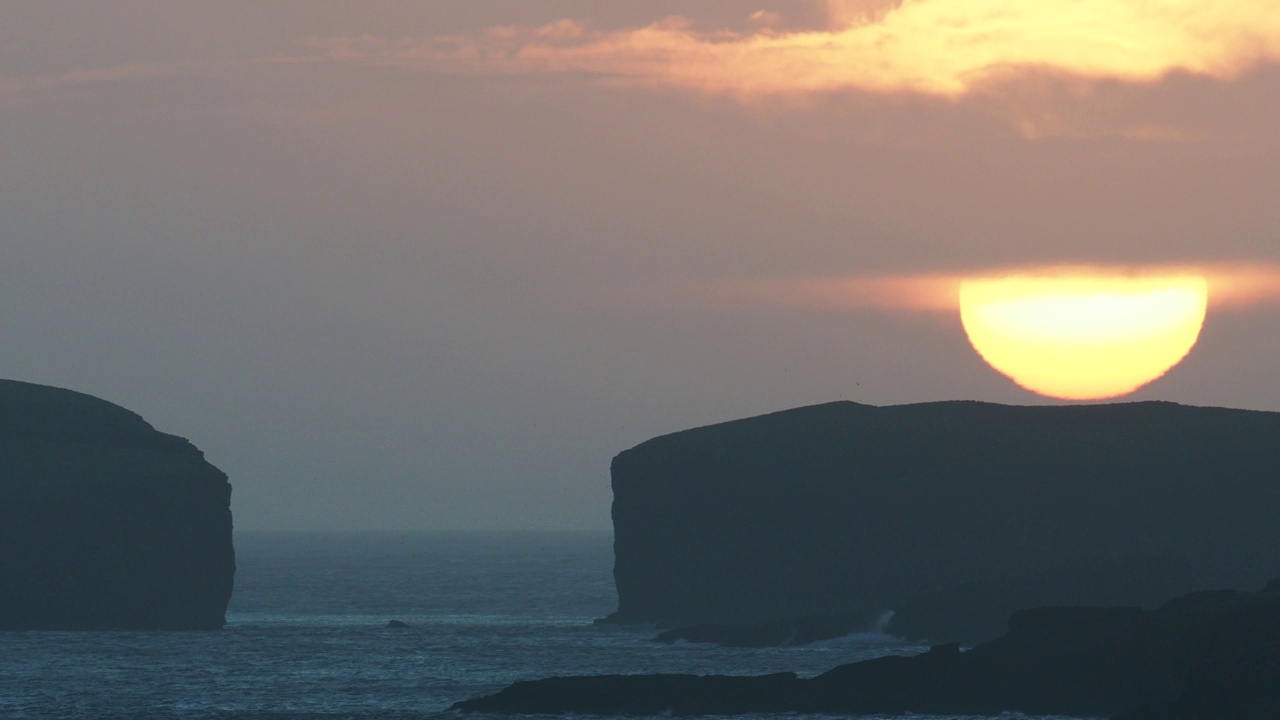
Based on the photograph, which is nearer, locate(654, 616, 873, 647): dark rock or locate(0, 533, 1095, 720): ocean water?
locate(0, 533, 1095, 720): ocean water

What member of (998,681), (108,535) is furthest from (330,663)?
(998,681)

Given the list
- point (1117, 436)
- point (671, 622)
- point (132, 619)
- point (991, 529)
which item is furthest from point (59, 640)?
point (1117, 436)

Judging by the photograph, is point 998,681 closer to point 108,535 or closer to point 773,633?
point 773,633

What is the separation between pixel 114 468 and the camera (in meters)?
153

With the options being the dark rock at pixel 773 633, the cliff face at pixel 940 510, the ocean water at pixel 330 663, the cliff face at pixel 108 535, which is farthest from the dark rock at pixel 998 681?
the cliff face at pixel 108 535

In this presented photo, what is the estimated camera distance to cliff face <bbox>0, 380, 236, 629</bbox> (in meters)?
144

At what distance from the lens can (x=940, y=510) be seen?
502 ft

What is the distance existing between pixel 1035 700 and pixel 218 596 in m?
83.0

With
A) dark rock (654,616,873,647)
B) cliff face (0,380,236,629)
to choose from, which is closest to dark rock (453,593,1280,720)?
dark rock (654,616,873,647)

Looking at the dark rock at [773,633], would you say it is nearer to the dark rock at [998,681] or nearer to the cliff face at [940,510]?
the cliff face at [940,510]

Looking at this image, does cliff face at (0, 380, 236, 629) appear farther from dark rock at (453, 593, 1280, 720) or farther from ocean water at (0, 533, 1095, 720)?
dark rock at (453, 593, 1280, 720)

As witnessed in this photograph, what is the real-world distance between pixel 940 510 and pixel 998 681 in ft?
217

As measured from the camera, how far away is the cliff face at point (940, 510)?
477ft

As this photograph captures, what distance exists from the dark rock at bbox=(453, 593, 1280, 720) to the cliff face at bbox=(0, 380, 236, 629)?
209ft
